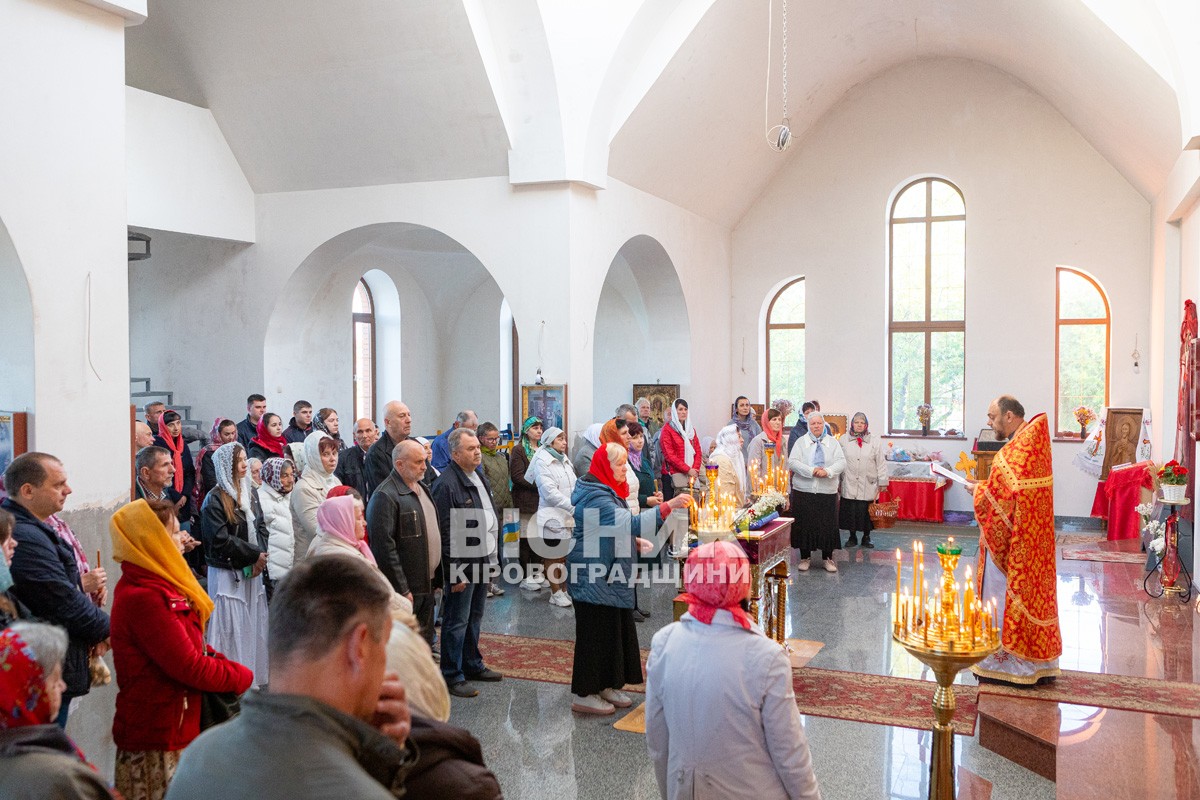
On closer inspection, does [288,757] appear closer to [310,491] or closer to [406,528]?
[406,528]

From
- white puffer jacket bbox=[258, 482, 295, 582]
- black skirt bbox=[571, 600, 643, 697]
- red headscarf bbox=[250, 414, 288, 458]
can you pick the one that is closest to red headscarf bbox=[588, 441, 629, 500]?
black skirt bbox=[571, 600, 643, 697]

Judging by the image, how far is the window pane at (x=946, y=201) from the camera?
14805 mm

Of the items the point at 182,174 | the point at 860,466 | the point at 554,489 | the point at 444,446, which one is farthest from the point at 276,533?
the point at 860,466

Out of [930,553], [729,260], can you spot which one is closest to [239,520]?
[930,553]

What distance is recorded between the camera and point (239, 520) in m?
5.62

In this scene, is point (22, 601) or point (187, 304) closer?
point (22, 601)

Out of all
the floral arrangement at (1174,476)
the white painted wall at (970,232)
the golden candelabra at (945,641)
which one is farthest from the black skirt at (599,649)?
the white painted wall at (970,232)

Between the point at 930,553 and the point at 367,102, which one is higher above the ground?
the point at 367,102

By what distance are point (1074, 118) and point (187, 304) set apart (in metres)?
11.3

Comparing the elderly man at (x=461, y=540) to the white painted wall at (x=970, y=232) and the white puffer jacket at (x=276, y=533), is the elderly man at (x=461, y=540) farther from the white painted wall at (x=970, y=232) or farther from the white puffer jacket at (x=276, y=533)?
the white painted wall at (x=970, y=232)

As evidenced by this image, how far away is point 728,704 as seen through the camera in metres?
3.04

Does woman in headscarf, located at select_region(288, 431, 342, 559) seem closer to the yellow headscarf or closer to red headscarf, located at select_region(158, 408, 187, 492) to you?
the yellow headscarf

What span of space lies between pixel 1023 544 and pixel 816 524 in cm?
416

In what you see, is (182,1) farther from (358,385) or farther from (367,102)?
(358,385)
